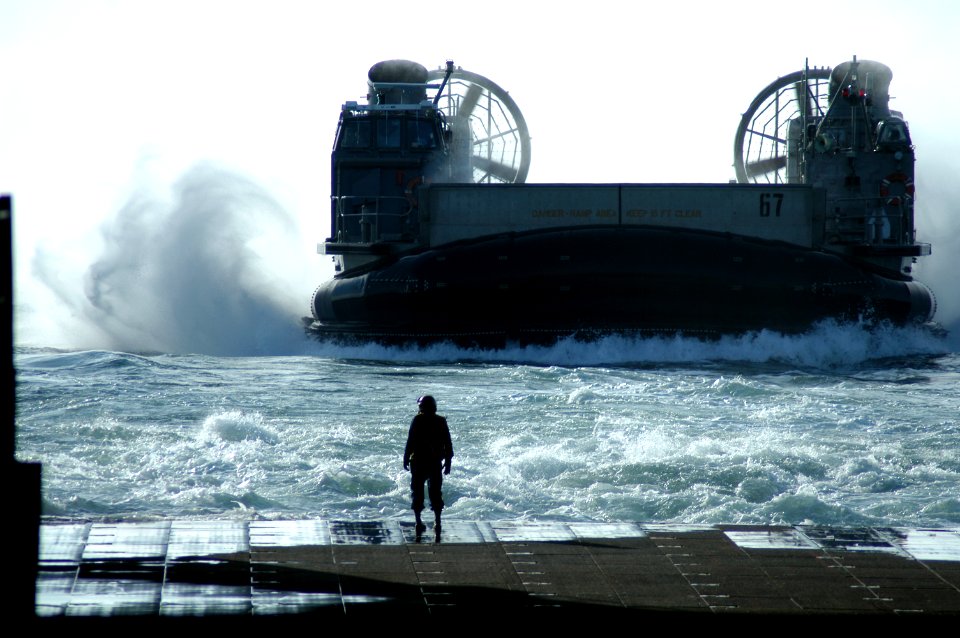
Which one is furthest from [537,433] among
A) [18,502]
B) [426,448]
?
[18,502]

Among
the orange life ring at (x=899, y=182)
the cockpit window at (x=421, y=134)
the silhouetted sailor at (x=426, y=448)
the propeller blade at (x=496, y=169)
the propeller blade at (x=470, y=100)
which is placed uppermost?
the propeller blade at (x=470, y=100)

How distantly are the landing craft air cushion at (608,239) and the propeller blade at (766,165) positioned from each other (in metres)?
0.64

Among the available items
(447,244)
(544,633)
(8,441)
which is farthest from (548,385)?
(8,441)

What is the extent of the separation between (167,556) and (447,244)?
41.1 ft

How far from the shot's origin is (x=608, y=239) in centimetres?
1772

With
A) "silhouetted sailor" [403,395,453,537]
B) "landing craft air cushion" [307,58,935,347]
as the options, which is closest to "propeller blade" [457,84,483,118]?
"landing craft air cushion" [307,58,935,347]

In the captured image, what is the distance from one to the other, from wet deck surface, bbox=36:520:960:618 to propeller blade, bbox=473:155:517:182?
1749cm

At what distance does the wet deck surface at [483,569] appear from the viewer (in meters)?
5.20

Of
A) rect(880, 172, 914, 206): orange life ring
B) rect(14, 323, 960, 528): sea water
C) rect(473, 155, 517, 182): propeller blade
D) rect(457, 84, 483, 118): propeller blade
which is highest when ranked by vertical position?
rect(457, 84, 483, 118): propeller blade

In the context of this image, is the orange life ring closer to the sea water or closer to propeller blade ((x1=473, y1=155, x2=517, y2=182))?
the sea water

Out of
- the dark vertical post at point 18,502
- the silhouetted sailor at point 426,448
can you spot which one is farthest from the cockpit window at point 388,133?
the dark vertical post at point 18,502

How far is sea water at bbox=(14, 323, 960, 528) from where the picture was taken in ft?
28.1

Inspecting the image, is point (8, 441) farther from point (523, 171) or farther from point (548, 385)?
point (523, 171)

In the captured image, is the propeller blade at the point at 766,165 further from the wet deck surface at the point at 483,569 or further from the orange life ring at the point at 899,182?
the wet deck surface at the point at 483,569
